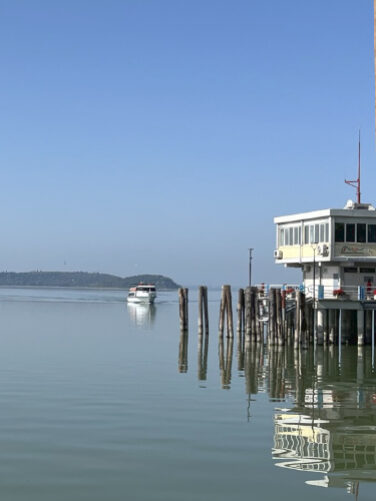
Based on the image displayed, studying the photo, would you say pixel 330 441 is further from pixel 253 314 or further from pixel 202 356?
pixel 253 314

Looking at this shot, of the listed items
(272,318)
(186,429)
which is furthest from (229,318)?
(186,429)

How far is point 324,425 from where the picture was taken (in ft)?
83.9

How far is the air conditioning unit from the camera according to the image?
2149 inches

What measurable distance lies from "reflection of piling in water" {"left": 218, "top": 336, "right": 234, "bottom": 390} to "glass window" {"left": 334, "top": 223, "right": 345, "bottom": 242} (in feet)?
32.6

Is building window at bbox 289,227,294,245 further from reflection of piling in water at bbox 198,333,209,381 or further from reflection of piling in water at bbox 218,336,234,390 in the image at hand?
reflection of piling in water at bbox 198,333,209,381

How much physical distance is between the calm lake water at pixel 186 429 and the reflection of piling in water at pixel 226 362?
6.6 inches

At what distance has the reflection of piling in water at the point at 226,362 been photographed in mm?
37062

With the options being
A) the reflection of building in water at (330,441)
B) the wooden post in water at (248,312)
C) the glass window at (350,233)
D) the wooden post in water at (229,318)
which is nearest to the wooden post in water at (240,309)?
the wooden post in water at (229,318)

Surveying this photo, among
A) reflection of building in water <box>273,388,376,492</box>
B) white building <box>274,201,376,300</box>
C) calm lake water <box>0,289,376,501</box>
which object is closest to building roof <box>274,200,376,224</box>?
white building <box>274,201,376,300</box>

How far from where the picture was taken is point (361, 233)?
5512cm

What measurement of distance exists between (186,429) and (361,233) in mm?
33602

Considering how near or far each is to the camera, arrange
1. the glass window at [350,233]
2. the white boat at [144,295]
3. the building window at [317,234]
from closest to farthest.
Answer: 1. the glass window at [350,233]
2. the building window at [317,234]
3. the white boat at [144,295]

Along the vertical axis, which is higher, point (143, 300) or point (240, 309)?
point (143, 300)

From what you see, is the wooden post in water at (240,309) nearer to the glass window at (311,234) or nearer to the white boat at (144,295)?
the glass window at (311,234)
